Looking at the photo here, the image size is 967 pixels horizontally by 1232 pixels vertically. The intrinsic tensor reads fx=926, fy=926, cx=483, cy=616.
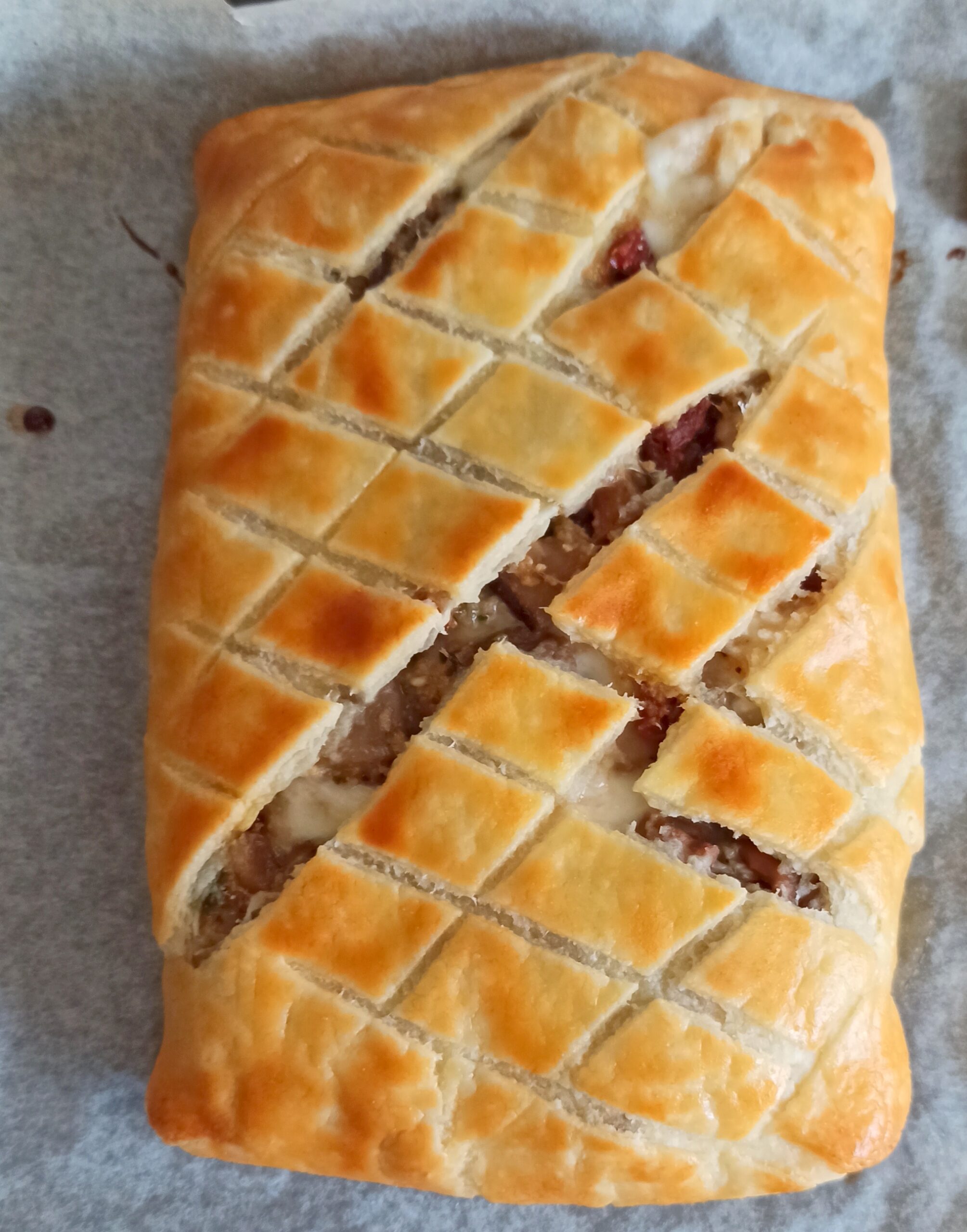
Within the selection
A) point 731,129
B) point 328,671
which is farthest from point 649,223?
point 328,671

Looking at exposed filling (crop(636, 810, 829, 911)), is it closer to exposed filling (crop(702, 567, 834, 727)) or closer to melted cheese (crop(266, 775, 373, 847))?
exposed filling (crop(702, 567, 834, 727))

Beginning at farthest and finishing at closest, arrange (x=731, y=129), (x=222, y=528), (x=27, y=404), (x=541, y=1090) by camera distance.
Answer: (x=27, y=404), (x=731, y=129), (x=222, y=528), (x=541, y=1090)

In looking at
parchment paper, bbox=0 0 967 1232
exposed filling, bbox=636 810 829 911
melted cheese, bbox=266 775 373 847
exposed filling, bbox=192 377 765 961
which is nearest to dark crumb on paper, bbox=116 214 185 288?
parchment paper, bbox=0 0 967 1232

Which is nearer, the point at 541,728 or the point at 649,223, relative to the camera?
the point at 541,728

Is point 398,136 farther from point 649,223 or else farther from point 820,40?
point 820,40

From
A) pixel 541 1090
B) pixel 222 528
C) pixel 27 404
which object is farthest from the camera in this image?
pixel 27 404

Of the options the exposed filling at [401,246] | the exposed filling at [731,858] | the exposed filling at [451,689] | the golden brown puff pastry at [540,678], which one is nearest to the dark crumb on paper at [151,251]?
the golden brown puff pastry at [540,678]

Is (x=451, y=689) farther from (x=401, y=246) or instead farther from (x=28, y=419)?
(x=28, y=419)
